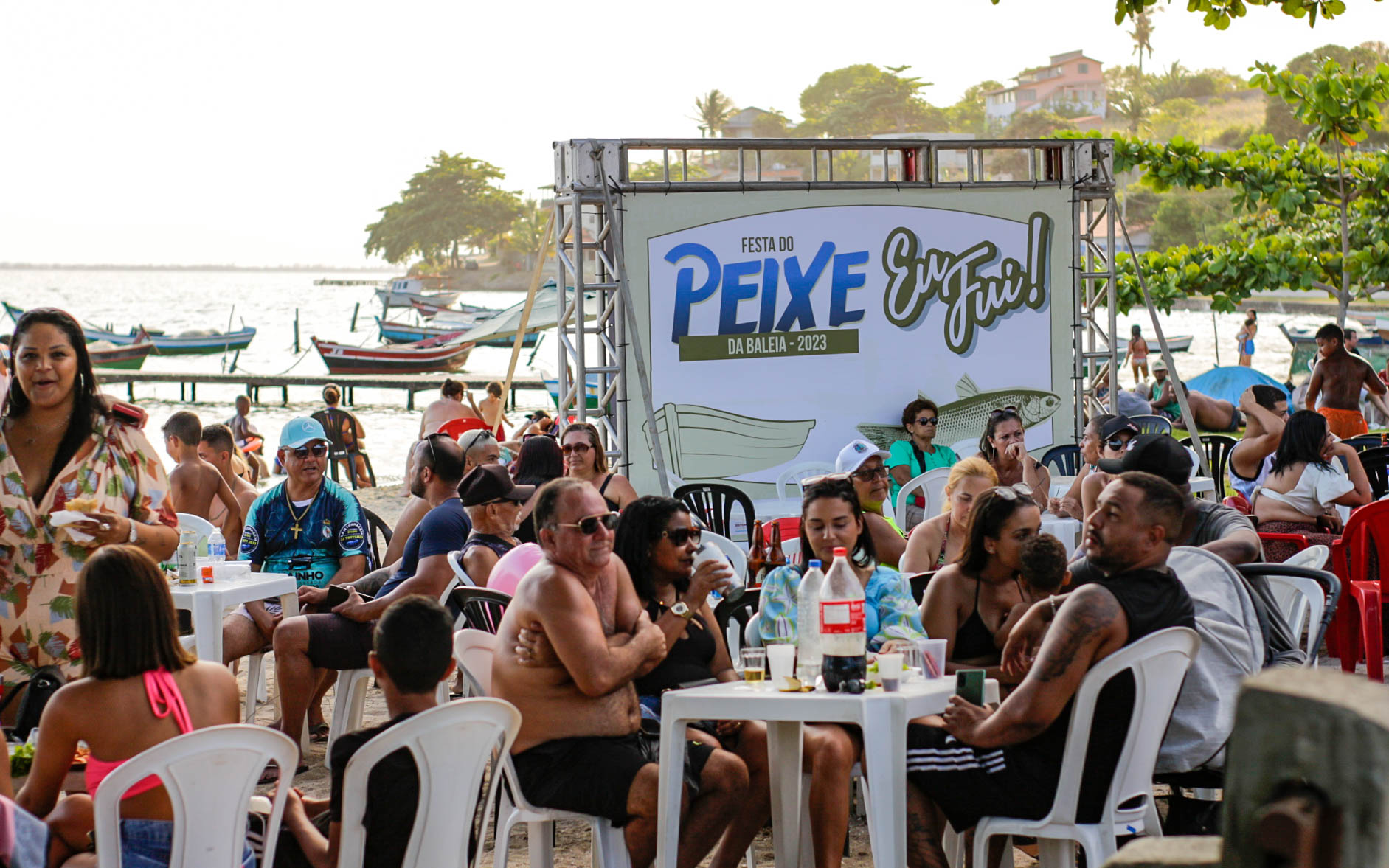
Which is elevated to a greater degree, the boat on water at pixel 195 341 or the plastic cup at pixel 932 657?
the boat on water at pixel 195 341

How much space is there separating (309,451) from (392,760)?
A: 3229 millimetres

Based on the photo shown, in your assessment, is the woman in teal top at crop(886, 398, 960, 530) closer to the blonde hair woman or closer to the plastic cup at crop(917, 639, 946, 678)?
the blonde hair woman

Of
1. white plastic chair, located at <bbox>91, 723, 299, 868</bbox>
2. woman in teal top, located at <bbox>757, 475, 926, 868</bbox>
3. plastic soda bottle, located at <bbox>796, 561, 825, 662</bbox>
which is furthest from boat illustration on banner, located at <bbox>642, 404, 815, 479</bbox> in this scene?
white plastic chair, located at <bbox>91, 723, 299, 868</bbox>

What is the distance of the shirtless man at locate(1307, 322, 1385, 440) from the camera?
1050cm

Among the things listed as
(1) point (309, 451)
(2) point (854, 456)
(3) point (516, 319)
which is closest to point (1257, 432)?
(2) point (854, 456)

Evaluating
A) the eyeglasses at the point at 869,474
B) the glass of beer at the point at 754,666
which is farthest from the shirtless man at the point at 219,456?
the glass of beer at the point at 754,666

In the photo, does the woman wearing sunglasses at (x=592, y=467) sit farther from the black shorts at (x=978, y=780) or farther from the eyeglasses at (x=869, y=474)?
the black shorts at (x=978, y=780)

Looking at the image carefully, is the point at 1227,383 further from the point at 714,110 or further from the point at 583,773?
the point at 714,110

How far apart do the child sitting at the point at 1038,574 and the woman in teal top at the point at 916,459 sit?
144 inches

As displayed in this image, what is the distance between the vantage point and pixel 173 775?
2625 mm

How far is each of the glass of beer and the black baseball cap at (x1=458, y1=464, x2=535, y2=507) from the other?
5.92 ft

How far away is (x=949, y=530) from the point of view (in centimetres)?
531

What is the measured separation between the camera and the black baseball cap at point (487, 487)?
203 inches

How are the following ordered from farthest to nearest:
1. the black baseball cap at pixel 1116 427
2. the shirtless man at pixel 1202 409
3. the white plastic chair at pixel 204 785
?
the shirtless man at pixel 1202 409 < the black baseball cap at pixel 1116 427 < the white plastic chair at pixel 204 785
